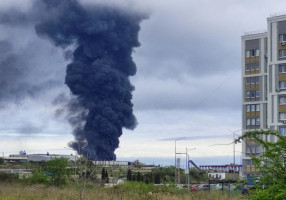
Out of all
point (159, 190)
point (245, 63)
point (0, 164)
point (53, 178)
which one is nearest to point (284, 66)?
point (245, 63)

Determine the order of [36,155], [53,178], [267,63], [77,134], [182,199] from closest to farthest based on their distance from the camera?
[182,199]
[53,178]
[267,63]
[77,134]
[36,155]

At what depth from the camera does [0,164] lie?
280ft

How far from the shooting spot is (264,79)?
2707 inches

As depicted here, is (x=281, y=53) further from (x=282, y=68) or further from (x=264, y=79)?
(x=264, y=79)

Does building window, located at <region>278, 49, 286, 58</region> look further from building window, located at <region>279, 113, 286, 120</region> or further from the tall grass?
the tall grass

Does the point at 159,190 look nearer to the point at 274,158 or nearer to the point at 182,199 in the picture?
the point at 182,199

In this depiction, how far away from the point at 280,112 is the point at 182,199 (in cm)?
4250

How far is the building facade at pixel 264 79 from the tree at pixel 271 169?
169 ft

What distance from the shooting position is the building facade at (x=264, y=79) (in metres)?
61.7

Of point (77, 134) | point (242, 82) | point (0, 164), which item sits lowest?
point (0, 164)

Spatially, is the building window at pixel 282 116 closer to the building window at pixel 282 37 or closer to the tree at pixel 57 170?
the building window at pixel 282 37

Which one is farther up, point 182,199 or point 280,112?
point 280,112

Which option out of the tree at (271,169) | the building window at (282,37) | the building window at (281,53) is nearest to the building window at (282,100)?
the building window at (281,53)

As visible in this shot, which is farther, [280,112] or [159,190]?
[280,112]
